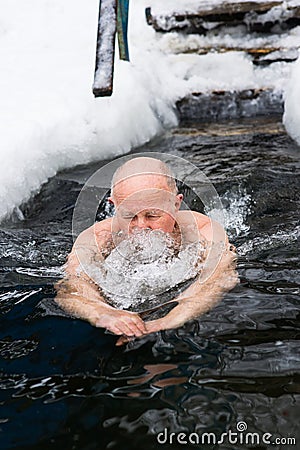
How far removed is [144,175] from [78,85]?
274 cm

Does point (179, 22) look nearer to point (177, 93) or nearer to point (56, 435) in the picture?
point (177, 93)

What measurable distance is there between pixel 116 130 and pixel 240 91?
1.81 meters

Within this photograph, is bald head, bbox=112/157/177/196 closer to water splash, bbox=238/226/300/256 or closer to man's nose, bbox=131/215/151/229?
man's nose, bbox=131/215/151/229

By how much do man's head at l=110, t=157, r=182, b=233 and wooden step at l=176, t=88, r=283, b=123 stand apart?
3.62 m

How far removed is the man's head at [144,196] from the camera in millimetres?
2828

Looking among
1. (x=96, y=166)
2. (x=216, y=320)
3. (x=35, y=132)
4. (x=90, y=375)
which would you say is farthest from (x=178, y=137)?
(x=90, y=375)

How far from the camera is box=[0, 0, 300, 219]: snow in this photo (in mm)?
4405

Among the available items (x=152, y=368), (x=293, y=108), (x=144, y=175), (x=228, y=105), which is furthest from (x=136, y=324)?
(x=228, y=105)

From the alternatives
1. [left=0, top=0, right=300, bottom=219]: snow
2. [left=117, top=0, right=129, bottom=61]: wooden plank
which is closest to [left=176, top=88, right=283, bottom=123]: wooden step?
[left=0, top=0, right=300, bottom=219]: snow

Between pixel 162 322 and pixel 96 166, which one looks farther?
pixel 96 166

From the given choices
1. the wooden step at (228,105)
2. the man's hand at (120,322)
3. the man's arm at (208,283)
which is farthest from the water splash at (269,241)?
the wooden step at (228,105)

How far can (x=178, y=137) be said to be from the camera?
5.84 m

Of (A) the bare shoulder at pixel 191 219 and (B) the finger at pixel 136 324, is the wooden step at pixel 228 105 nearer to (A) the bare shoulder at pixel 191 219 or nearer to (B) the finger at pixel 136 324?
(A) the bare shoulder at pixel 191 219

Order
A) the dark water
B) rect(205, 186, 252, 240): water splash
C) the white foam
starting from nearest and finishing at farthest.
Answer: the dark water < the white foam < rect(205, 186, 252, 240): water splash
